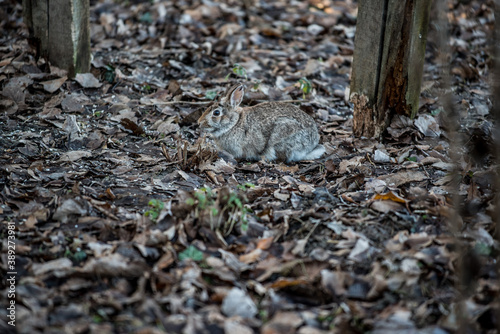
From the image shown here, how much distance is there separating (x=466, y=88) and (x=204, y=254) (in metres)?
5.59

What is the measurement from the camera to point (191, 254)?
12.7 feet

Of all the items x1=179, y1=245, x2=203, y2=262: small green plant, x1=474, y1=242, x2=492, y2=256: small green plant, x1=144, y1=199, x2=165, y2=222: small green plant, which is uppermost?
x1=474, y1=242, x2=492, y2=256: small green plant

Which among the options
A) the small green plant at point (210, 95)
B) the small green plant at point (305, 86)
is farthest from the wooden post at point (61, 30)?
the small green plant at point (305, 86)

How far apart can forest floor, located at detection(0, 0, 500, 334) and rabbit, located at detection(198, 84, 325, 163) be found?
26 cm

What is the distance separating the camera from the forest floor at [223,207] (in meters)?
3.34

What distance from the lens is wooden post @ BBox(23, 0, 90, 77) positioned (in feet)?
22.4

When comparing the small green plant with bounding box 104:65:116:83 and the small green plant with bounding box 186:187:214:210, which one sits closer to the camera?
the small green plant with bounding box 186:187:214:210

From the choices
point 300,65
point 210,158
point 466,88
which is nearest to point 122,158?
point 210,158

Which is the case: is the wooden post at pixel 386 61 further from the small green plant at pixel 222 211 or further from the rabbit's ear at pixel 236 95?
the small green plant at pixel 222 211

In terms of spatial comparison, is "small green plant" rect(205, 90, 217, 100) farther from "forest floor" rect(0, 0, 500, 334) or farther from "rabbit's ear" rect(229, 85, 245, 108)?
"rabbit's ear" rect(229, 85, 245, 108)

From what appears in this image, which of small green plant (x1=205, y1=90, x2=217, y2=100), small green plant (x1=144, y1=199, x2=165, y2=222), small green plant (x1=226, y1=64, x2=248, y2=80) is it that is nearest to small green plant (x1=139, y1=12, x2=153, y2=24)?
small green plant (x1=226, y1=64, x2=248, y2=80)

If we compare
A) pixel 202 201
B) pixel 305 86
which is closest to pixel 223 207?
pixel 202 201

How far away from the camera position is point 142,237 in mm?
4004

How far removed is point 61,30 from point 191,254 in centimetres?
445
